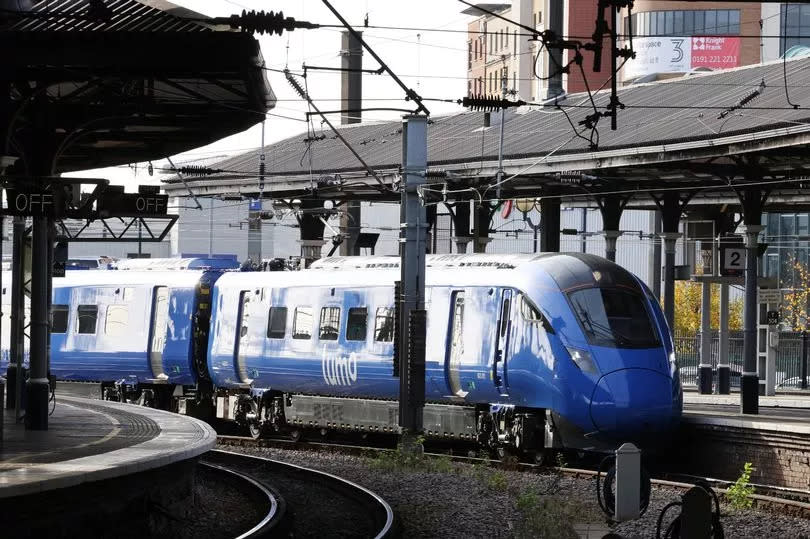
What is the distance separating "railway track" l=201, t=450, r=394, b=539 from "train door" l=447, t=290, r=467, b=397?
9.93 ft

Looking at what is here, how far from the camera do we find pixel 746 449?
2267cm

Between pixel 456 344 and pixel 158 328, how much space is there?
960cm

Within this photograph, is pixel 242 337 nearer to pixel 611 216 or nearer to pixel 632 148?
pixel 632 148

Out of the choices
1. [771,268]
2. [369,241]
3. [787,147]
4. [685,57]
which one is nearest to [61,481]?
[787,147]

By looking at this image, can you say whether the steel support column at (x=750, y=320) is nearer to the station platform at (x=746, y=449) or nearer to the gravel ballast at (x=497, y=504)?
the station platform at (x=746, y=449)

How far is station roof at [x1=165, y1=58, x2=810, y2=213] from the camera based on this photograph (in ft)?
90.0

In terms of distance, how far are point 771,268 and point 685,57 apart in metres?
27.3

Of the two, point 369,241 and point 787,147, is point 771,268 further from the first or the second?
point 787,147

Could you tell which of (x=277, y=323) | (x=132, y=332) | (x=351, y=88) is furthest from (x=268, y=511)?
(x=351, y=88)

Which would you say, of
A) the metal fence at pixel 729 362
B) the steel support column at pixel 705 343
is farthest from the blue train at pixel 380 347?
the metal fence at pixel 729 362

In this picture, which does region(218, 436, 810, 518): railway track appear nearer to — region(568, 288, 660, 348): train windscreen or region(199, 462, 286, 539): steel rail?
region(568, 288, 660, 348): train windscreen

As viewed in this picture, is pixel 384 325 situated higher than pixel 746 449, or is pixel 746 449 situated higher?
pixel 384 325

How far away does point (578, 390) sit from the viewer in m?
21.3

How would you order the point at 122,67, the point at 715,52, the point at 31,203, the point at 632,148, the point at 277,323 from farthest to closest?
the point at 715,52, the point at 632,148, the point at 277,323, the point at 31,203, the point at 122,67
